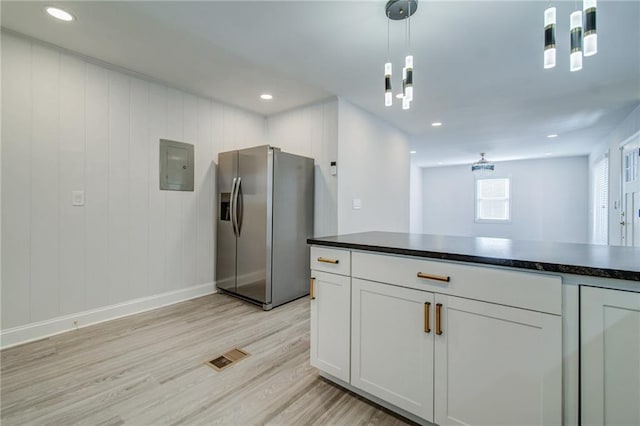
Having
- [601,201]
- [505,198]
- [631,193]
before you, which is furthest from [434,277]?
[505,198]

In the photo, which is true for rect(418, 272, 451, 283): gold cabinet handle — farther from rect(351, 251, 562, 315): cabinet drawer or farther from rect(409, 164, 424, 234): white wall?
rect(409, 164, 424, 234): white wall

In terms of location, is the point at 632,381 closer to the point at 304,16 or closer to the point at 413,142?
the point at 304,16

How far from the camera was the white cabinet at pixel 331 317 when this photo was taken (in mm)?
1653

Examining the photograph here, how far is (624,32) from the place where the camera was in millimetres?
2125

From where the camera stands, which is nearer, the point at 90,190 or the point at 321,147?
the point at 90,190

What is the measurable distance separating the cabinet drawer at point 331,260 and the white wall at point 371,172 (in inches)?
64.9

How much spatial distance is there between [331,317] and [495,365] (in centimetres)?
86

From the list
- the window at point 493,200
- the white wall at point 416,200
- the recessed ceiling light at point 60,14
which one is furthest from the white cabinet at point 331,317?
the window at point 493,200

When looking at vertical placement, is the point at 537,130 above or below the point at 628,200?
above

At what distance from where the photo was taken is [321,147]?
11.7 ft

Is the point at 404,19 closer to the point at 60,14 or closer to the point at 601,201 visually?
the point at 60,14

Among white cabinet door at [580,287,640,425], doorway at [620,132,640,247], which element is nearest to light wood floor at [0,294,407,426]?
white cabinet door at [580,287,640,425]

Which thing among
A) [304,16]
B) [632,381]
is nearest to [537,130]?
[304,16]

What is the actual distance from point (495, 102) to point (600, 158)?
3.76 metres
